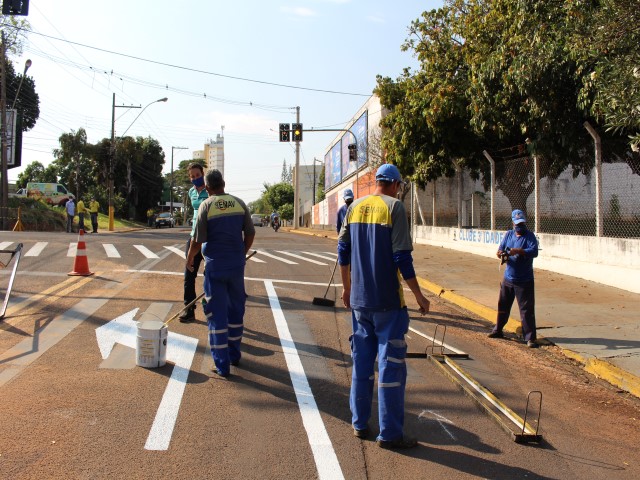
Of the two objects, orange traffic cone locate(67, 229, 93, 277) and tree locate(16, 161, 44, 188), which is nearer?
orange traffic cone locate(67, 229, 93, 277)

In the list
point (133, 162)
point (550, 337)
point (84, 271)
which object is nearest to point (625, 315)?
point (550, 337)

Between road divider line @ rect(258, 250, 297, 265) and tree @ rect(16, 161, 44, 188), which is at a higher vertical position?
tree @ rect(16, 161, 44, 188)

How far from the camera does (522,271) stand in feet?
24.5

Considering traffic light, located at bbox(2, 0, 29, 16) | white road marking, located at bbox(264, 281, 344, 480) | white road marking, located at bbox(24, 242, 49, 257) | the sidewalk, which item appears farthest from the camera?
white road marking, located at bbox(24, 242, 49, 257)

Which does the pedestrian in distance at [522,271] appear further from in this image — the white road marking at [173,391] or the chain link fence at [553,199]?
the chain link fence at [553,199]

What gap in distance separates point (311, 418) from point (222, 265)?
70.1 inches

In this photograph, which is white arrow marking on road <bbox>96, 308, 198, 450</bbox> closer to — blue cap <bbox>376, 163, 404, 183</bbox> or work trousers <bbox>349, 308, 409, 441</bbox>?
work trousers <bbox>349, 308, 409, 441</bbox>

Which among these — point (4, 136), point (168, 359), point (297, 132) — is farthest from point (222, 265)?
point (4, 136)

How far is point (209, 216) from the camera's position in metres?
5.55

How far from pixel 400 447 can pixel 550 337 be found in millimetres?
4364

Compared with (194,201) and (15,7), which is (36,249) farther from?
(194,201)


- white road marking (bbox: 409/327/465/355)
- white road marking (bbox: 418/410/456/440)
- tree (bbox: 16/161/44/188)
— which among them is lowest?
white road marking (bbox: 418/410/456/440)

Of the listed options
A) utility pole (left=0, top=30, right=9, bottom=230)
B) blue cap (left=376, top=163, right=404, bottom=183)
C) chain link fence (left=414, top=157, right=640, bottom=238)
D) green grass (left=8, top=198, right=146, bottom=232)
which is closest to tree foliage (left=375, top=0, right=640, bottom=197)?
chain link fence (left=414, top=157, right=640, bottom=238)

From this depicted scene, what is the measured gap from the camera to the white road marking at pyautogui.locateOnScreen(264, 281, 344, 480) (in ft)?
12.0
